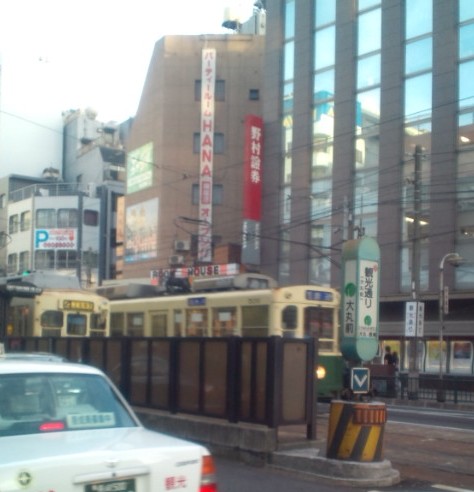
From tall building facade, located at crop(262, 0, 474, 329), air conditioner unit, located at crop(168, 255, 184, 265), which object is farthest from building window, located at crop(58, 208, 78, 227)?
tall building facade, located at crop(262, 0, 474, 329)

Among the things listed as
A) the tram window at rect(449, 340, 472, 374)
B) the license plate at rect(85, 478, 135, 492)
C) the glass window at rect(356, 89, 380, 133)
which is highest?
the glass window at rect(356, 89, 380, 133)

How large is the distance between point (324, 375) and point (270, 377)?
824cm

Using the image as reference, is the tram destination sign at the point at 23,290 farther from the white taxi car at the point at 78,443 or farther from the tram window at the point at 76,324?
the white taxi car at the point at 78,443

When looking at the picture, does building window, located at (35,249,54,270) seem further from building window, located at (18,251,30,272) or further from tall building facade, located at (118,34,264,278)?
tall building facade, located at (118,34,264,278)

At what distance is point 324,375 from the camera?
1936 cm

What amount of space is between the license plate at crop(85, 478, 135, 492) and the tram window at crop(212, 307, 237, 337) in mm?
14504

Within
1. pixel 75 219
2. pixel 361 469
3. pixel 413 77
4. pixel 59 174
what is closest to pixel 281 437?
pixel 361 469

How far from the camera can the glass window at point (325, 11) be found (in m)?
42.1

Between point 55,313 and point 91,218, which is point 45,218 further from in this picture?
point 55,313

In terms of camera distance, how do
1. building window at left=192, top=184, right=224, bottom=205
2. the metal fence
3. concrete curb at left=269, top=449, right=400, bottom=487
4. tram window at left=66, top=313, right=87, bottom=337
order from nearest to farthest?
1. concrete curb at left=269, top=449, right=400, bottom=487
2. the metal fence
3. tram window at left=66, top=313, right=87, bottom=337
4. building window at left=192, top=184, right=224, bottom=205

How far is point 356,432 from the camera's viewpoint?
10.3m

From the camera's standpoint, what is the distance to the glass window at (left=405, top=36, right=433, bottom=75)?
36.8 metres

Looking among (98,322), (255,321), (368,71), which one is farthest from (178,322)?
(368,71)

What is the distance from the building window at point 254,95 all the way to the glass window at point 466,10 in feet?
59.9
